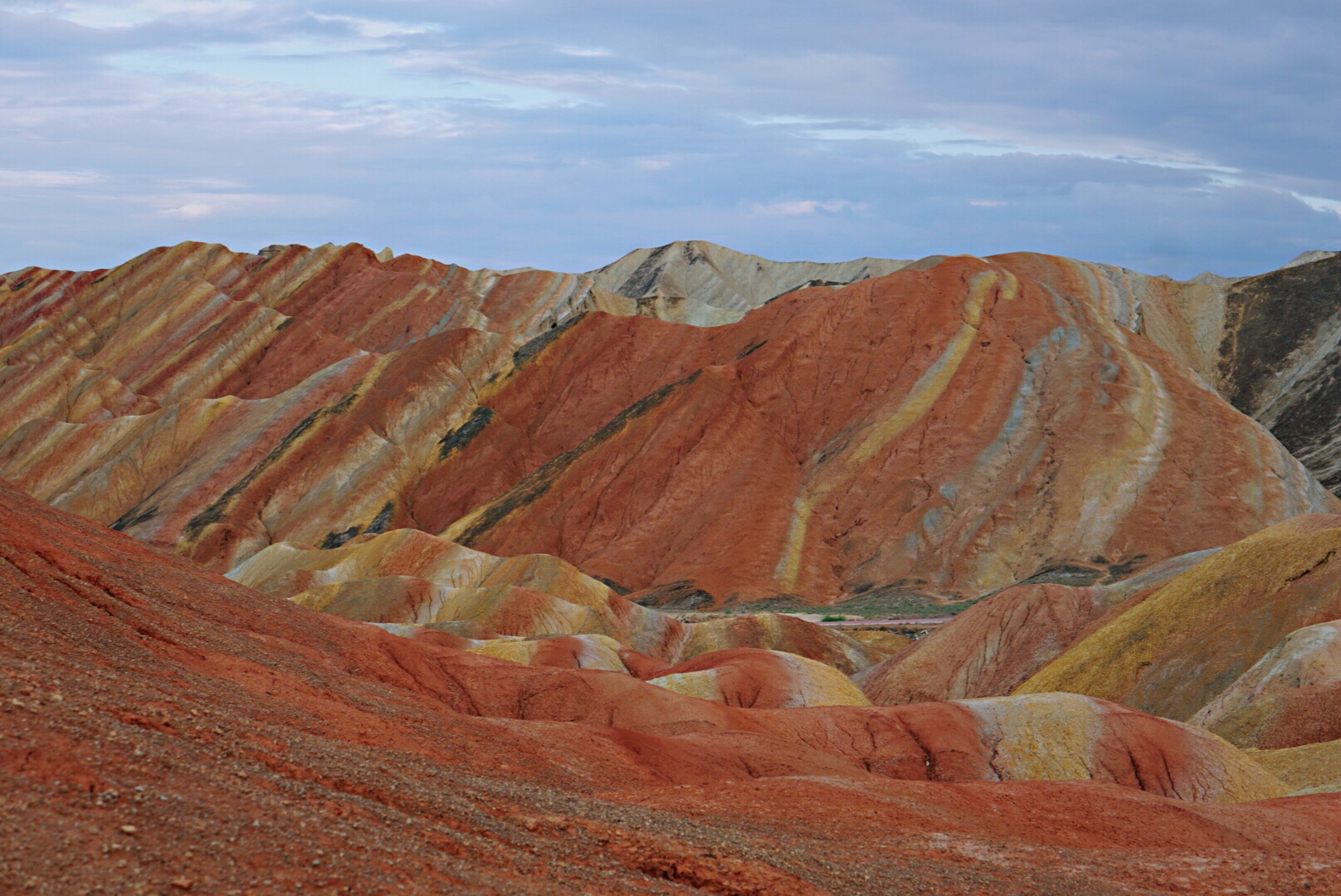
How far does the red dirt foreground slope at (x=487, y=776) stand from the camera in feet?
39.0

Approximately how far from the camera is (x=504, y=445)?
90.5 meters

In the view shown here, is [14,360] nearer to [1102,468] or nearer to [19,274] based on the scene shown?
[19,274]

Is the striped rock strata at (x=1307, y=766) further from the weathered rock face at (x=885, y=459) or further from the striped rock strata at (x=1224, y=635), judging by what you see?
the weathered rock face at (x=885, y=459)

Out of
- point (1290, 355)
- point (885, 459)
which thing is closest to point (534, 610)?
point (885, 459)

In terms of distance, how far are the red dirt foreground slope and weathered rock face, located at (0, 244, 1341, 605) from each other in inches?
1407

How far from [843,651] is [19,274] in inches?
4699

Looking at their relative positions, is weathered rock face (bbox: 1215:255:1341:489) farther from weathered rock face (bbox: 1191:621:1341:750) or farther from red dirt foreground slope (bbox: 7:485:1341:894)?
red dirt foreground slope (bbox: 7:485:1341:894)

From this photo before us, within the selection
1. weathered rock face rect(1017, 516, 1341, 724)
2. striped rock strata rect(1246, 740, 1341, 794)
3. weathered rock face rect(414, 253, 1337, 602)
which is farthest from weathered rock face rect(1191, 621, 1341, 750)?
weathered rock face rect(414, 253, 1337, 602)

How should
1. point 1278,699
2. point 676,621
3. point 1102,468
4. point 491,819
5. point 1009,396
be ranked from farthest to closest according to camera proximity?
point 1009,396 → point 1102,468 → point 676,621 → point 1278,699 → point 491,819

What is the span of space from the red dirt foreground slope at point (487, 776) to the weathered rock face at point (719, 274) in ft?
377

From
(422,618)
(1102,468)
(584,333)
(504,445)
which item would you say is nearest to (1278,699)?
(422,618)

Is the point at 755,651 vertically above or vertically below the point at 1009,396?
below

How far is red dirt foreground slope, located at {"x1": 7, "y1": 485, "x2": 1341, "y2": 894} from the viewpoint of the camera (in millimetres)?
11898

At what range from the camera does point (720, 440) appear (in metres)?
78.3
